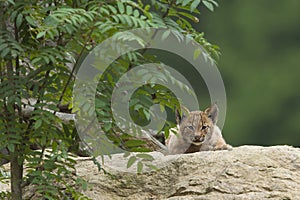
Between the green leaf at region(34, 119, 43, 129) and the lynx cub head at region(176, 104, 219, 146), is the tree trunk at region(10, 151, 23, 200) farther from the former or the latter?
the lynx cub head at region(176, 104, 219, 146)

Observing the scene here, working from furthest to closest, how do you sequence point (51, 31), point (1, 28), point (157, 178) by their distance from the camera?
1. point (157, 178)
2. point (1, 28)
3. point (51, 31)

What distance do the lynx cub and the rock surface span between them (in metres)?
0.71

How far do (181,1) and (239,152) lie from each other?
2.83 feet

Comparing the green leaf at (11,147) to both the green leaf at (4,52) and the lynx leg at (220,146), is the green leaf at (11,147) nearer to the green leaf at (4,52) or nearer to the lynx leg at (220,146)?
the green leaf at (4,52)

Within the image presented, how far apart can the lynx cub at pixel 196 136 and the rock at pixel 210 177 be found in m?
0.72

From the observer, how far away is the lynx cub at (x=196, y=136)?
3.68 m

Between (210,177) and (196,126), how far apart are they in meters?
1.01

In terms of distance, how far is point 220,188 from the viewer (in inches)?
104

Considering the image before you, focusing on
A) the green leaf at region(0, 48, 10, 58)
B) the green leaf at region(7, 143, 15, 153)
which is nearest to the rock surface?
the green leaf at region(7, 143, 15, 153)

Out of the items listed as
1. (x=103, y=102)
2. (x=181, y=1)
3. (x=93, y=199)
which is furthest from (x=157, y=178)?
(x=181, y=1)

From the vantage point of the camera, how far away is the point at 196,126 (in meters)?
3.71

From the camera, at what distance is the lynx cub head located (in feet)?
12.1

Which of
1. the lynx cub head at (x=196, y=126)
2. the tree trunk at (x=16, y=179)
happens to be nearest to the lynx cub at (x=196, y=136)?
the lynx cub head at (x=196, y=126)

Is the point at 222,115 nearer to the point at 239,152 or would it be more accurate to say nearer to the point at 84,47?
the point at 239,152
